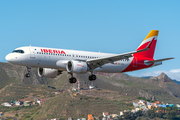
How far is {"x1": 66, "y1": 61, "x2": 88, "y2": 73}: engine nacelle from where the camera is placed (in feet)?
160

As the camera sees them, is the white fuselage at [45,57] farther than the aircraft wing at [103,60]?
No

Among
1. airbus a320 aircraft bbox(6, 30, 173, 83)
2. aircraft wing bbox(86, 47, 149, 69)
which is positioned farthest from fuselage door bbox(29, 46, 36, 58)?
aircraft wing bbox(86, 47, 149, 69)

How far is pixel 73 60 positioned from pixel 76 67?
1700mm

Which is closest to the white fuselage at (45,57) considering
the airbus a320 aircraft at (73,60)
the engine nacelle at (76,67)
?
the airbus a320 aircraft at (73,60)

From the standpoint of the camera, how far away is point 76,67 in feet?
161

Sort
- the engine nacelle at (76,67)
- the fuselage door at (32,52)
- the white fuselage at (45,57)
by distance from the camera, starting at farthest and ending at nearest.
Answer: the engine nacelle at (76,67)
the fuselage door at (32,52)
the white fuselage at (45,57)

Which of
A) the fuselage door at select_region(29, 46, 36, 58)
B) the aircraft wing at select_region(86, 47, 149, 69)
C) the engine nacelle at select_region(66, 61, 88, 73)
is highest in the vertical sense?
the fuselage door at select_region(29, 46, 36, 58)

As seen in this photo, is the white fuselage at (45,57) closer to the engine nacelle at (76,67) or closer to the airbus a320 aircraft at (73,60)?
the airbus a320 aircraft at (73,60)

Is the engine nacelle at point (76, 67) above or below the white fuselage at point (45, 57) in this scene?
below

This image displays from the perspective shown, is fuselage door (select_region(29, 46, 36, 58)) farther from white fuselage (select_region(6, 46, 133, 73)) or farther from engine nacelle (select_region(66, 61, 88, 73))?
engine nacelle (select_region(66, 61, 88, 73))

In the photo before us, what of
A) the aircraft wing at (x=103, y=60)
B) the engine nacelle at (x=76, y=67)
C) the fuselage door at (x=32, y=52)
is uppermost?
the fuselage door at (x=32, y=52)

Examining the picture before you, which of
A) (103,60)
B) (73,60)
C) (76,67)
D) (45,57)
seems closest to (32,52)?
(45,57)

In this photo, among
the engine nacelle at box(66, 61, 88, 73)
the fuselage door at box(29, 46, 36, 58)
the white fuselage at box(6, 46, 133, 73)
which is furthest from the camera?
the engine nacelle at box(66, 61, 88, 73)

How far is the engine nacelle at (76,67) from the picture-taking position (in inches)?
1924
